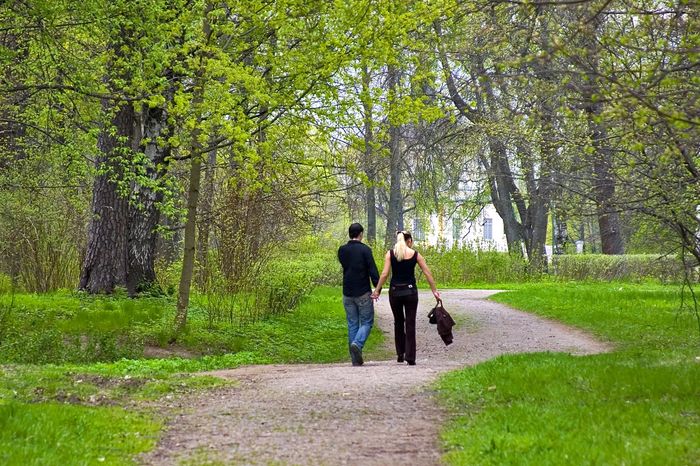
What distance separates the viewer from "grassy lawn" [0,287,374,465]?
6.97m

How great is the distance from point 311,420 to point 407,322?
4944 millimetres

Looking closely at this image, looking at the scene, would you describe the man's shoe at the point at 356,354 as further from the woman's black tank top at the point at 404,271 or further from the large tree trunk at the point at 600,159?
the large tree trunk at the point at 600,159

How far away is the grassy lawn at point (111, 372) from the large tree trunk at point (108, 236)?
2.67 ft

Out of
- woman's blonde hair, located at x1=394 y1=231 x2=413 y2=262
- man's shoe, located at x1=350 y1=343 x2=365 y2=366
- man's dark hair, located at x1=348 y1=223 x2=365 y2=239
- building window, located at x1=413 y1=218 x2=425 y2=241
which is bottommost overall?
man's shoe, located at x1=350 y1=343 x2=365 y2=366

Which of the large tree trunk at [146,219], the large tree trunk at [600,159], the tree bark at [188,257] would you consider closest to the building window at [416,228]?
the large tree trunk at [600,159]

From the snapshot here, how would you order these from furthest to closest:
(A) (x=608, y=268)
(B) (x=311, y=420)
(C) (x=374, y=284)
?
1. (A) (x=608, y=268)
2. (C) (x=374, y=284)
3. (B) (x=311, y=420)

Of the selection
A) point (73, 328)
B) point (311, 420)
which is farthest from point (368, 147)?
point (311, 420)

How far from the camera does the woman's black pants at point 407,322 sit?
1277 cm

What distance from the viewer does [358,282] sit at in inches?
508

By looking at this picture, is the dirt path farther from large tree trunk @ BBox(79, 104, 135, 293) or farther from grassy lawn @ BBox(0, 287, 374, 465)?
large tree trunk @ BBox(79, 104, 135, 293)

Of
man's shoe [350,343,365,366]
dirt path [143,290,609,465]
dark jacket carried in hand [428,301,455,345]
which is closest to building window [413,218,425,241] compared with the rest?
dark jacket carried in hand [428,301,455,345]

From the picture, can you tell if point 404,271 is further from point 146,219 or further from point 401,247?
point 146,219

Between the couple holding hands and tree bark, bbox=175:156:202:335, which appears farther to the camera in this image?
tree bark, bbox=175:156:202:335

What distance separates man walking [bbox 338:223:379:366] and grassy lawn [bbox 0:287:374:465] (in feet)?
6.85
